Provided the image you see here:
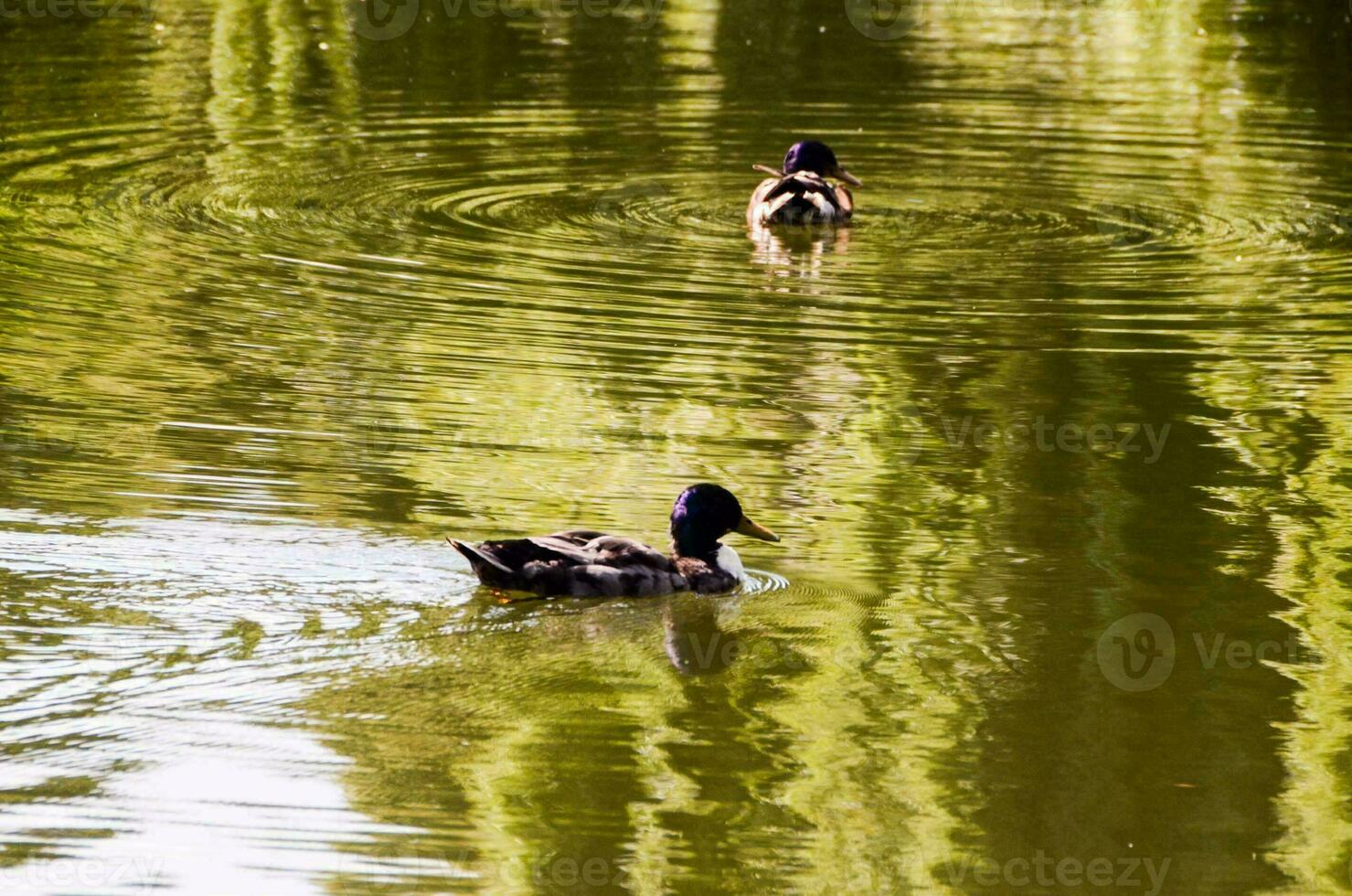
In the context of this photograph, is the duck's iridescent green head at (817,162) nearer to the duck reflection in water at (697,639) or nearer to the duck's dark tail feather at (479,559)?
the duck reflection in water at (697,639)

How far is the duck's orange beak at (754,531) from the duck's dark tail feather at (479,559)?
1.11 metres

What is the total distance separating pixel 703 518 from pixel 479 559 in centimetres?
99

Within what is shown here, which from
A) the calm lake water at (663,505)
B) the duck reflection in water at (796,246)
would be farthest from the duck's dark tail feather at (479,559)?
the duck reflection in water at (796,246)

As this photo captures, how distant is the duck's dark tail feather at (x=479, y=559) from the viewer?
7266 millimetres

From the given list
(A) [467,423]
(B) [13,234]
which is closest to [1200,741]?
(A) [467,423]

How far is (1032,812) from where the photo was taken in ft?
20.4

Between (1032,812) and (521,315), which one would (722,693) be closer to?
(1032,812)

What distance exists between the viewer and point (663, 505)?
8852 millimetres

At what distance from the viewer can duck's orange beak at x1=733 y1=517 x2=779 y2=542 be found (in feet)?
26.6

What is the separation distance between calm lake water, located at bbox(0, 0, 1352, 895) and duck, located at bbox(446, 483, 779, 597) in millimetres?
88

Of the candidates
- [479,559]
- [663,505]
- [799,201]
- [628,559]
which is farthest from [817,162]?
[479,559]

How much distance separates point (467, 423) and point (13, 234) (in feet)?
16.7

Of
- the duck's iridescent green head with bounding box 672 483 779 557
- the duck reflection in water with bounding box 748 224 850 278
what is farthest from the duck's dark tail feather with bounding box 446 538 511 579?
the duck reflection in water with bounding box 748 224 850 278

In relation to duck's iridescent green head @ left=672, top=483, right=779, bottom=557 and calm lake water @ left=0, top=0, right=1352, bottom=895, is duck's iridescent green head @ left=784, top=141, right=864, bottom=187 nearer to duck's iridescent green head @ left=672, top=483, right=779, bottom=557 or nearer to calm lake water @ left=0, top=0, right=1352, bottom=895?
calm lake water @ left=0, top=0, right=1352, bottom=895
